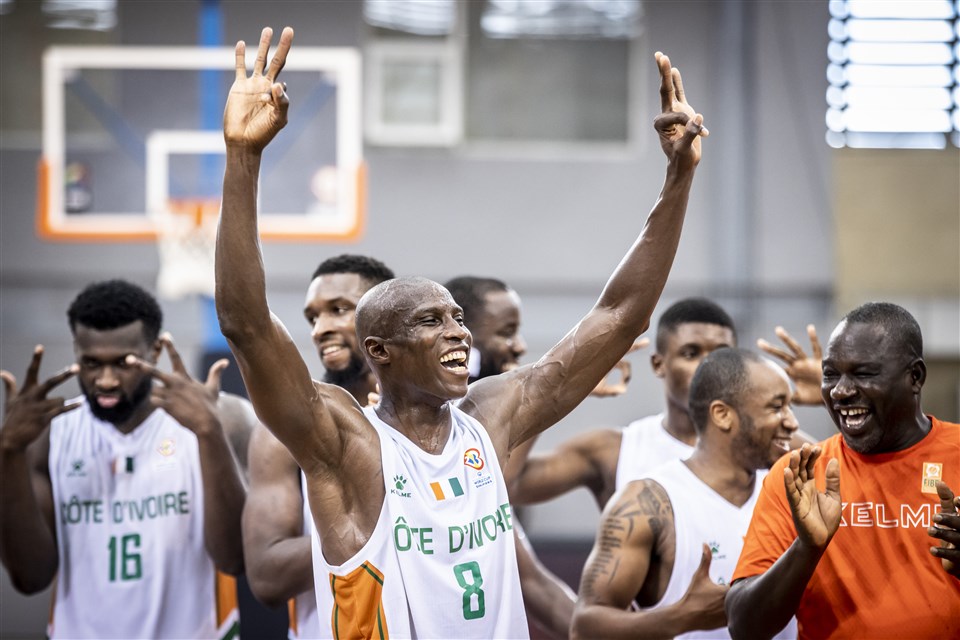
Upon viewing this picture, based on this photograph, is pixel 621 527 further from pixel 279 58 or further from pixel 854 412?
pixel 279 58

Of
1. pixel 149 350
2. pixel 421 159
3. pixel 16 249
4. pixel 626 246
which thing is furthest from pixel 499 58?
pixel 149 350

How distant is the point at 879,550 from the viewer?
10.8ft

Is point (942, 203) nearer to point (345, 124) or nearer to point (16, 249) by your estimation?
point (345, 124)

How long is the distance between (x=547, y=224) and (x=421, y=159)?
162 centimetres

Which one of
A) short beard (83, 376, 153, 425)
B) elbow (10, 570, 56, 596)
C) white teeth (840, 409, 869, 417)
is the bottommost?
elbow (10, 570, 56, 596)

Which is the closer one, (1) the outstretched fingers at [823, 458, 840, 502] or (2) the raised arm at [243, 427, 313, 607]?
(1) the outstretched fingers at [823, 458, 840, 502]

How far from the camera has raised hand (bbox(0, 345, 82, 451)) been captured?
14.1ft

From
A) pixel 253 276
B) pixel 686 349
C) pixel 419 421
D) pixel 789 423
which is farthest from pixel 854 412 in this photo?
pixel 253 276

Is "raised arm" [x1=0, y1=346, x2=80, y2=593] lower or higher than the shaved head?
lower

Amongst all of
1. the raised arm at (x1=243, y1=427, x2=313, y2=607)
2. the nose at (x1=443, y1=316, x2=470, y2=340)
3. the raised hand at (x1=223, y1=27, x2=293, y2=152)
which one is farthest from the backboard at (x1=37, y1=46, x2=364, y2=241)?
the raised hand at (x1=223, y1=27, x2=293, y2=152)

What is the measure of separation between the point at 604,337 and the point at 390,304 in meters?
0.76

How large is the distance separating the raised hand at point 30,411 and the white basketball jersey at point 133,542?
35 centimetres

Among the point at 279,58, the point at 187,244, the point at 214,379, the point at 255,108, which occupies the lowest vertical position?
the point at 214,379

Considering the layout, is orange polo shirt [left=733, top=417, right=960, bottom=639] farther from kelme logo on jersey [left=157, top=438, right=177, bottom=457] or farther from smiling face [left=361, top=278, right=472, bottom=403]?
kelme logo on jersey [left=157, top=438, right=177, bottom=457]
